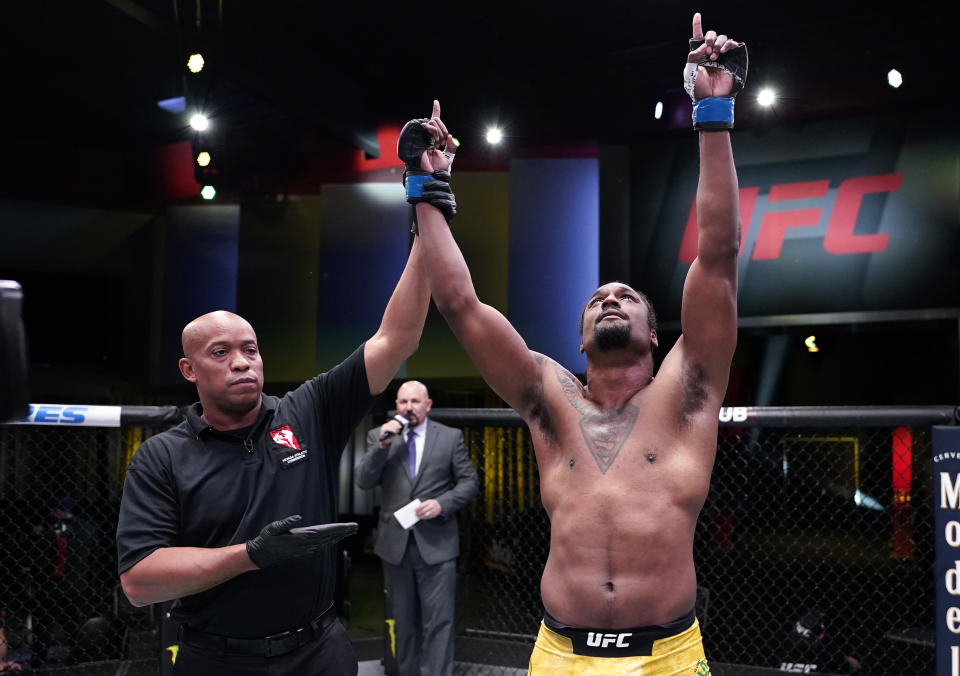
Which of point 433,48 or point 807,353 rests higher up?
point 433,48

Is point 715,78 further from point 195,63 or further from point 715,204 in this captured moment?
point 195,63

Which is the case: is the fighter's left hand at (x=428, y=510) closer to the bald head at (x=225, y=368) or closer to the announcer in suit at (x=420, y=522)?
the announcer in suit at (x=420, y=522)

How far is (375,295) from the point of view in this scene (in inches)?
273

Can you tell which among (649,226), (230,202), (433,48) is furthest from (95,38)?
(649,226)

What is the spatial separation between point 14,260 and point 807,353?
249 inches

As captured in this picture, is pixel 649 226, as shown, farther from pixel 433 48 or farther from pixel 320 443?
pixel 320 443

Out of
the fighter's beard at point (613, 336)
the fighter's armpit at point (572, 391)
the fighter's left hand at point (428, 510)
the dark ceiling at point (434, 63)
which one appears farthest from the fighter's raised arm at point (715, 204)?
the dark ceiling at point (434, 63)

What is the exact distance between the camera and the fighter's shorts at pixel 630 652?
176 centimetres

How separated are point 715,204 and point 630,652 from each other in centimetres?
100

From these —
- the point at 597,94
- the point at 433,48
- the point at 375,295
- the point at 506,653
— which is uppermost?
the point at 433,48

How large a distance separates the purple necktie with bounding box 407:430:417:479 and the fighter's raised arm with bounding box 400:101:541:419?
241 centimetres

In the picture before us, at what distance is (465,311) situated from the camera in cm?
200

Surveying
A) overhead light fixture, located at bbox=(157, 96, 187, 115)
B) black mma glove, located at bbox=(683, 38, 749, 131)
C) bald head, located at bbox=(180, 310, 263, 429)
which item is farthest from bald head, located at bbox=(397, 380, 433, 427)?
overhead light fixture, located at bbox=(157, 96, 187, 115)

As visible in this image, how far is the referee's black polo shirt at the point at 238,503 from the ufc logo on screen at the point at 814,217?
4.38 m
